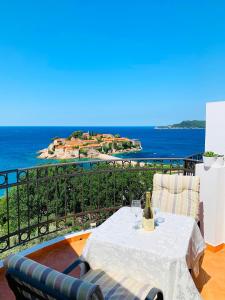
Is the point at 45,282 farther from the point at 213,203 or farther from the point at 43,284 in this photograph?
the point at 213,203

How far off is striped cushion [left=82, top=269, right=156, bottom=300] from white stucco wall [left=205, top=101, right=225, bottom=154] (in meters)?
2.50

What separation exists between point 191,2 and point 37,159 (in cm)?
4755

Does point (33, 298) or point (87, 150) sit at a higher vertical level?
point (33, 298)

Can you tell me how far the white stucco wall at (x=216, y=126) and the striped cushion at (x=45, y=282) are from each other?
10.3 feet

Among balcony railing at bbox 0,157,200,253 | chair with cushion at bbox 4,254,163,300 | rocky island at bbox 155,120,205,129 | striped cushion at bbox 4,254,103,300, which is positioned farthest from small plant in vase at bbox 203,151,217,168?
rocky island at bbox 155,120,205,129

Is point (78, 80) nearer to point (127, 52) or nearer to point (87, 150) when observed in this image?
point (87, 150)

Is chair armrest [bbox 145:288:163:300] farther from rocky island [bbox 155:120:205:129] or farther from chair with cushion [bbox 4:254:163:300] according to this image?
rocky island [bbox 155:120:205:129]

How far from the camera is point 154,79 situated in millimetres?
41969

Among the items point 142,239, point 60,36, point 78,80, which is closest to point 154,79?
point 78,80

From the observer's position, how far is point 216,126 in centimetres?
361

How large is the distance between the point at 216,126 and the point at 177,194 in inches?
50.9

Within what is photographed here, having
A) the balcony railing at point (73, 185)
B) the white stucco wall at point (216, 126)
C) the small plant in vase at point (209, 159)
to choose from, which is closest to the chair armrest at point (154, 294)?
the balcony railing at point (73, 185)

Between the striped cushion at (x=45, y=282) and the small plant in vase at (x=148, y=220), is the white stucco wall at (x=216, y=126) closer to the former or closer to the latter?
the small plant in vase at (x=148, y=220)

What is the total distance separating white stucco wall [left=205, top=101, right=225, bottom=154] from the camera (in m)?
3.51
